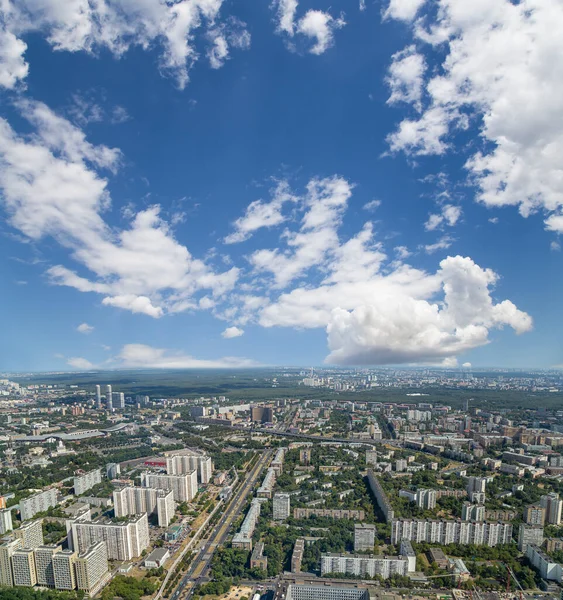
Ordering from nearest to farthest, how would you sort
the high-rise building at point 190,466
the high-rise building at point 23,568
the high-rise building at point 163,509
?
1. the high-rise building at point 23,568
2. the high-rise building at point 163,509
3. the high-rise building at point 190,466

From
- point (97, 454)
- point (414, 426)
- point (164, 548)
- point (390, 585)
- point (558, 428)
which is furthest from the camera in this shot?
point (414, 426)

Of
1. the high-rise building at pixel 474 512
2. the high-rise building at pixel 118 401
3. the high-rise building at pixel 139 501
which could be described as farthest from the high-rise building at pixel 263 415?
the high-rise building at pixel 474 512

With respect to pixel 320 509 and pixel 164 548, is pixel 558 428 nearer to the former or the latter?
pixel 320 509

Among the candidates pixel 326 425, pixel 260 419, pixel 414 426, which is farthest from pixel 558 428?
pixel 260 419

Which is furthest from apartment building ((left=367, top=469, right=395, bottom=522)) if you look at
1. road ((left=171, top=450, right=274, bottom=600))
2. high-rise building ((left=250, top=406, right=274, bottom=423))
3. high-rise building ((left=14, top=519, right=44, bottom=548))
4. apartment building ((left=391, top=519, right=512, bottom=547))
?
high-rise building ((left=250, top=406, right=274, bottom=423))

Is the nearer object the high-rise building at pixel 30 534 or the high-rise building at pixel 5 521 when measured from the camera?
the high-rise building at pixel 30 534

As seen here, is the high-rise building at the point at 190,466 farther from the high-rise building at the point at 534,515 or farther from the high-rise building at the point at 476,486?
the high-rise building at the point at 534,515

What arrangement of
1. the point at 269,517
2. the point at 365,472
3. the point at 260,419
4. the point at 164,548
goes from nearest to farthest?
the point at 164,548
the point at 269,517
the point at 365,472
the point at 260,419
